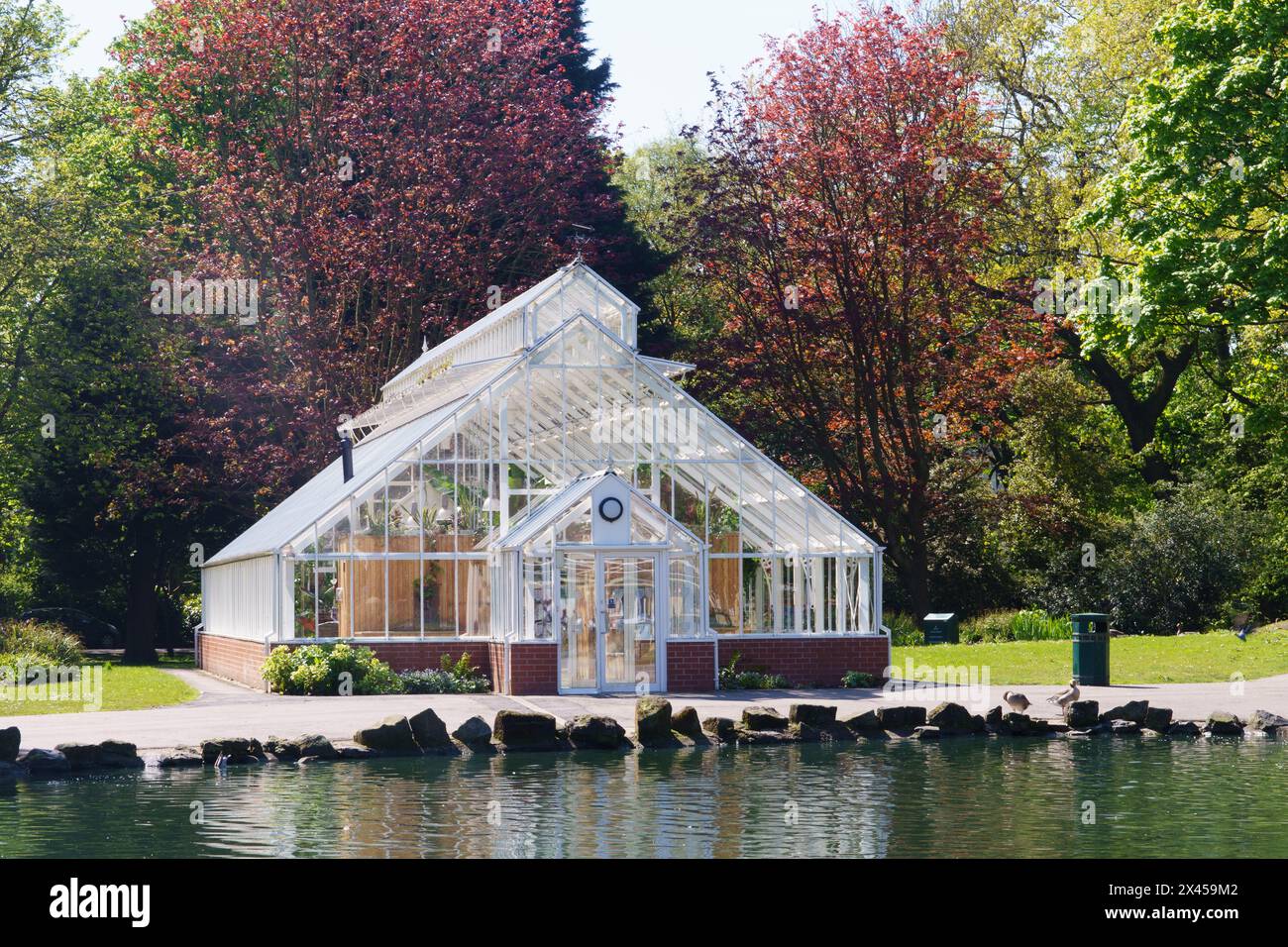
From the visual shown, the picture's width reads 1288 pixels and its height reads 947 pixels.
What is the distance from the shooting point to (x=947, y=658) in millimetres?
34500

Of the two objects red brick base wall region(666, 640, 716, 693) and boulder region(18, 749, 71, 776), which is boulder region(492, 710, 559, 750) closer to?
boulder region(18, 749, 71, 776)

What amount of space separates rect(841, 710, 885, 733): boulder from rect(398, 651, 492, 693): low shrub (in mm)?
7801

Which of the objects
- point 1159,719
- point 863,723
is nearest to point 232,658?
point 863,723

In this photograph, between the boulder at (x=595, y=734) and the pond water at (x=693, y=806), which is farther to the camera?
the boulder at (x=595, y=734)

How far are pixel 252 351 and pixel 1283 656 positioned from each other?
2658 cm

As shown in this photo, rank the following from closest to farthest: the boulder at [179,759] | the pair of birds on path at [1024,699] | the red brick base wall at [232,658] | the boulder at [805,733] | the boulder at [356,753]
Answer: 1. the boulder at [179,759]
2. the boulder at [356,753]
3. the boulder at [805,733]
4. the pair of birds on path at [1024,699]
5. the red brick base wall at [232,658]

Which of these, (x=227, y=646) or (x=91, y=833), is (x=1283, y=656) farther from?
(x=91, y=833)

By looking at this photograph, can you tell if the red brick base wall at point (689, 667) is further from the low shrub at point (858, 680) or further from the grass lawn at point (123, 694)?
the grass lawn at point (123, 694)

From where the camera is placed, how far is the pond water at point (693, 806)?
571 inches

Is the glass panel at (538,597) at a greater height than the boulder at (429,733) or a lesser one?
greater

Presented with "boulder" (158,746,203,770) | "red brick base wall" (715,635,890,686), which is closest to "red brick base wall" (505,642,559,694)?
"red brick base wall" (715,635,890,686)

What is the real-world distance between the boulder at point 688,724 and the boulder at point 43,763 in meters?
7.77

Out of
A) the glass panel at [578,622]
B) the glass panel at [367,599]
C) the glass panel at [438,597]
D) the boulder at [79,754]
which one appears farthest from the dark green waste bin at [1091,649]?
the boulder at [79,754]
